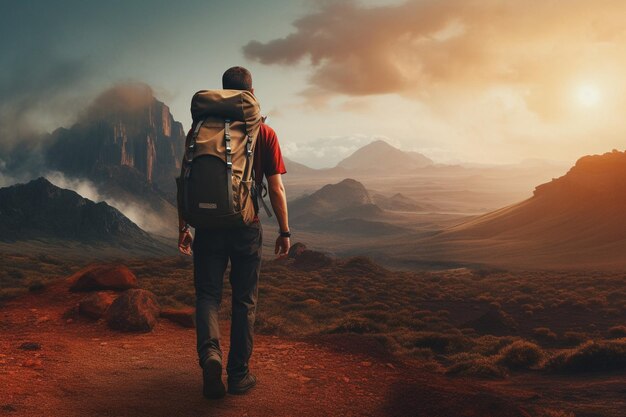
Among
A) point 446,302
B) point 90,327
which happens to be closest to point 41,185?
point 446,302

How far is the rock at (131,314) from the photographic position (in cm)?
830

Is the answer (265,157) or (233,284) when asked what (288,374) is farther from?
(265,157)

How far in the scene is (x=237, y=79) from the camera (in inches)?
200

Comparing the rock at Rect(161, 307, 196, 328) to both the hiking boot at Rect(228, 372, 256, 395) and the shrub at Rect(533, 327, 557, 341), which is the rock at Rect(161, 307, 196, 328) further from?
the shrub at Rect(533, 327, 557, 341)

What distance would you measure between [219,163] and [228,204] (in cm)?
41

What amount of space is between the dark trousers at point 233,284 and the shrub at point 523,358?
7.88 m

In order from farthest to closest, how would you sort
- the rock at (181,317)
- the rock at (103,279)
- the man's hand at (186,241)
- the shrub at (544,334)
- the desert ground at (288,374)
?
the shrub at (544,334) → the rock at (103,279) → the rock at (181,317) → the man's hand at (186,241) → the desert ground at (288,374)

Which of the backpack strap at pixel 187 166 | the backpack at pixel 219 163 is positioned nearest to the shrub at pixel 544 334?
the backpack at pixel 219 163

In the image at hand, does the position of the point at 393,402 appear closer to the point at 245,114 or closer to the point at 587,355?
the point at 245,114

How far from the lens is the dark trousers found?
4.83 m

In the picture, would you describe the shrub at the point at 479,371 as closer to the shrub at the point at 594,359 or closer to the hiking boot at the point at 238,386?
the shrub at the point at 594,359

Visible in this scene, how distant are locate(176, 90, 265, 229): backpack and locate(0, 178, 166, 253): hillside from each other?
183 m

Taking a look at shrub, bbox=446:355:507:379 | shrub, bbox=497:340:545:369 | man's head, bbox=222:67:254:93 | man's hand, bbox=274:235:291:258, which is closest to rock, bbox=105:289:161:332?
man's hand, bbox=274:235:291:258

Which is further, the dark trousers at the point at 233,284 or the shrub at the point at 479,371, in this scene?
the shrub at the point at 479,371
